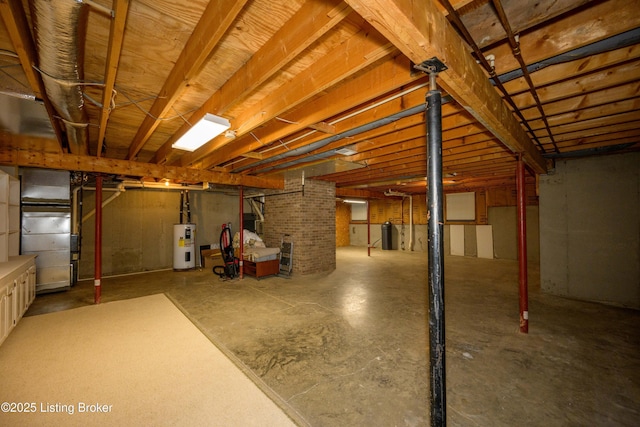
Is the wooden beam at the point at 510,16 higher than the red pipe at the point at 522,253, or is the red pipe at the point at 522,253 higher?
the wooden beam at the point at 510,16

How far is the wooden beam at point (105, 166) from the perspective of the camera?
3486mm

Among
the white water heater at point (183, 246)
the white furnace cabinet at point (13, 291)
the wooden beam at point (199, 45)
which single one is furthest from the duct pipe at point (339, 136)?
the white furnace cabinet at point (13, 291)

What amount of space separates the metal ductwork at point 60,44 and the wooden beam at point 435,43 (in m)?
1.27

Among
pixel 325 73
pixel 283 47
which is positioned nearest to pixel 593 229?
pixel 325 73

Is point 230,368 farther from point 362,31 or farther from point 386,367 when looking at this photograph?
point 362,31

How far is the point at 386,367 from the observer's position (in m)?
2.47

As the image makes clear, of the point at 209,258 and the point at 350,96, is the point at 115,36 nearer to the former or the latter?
the point at 350,96

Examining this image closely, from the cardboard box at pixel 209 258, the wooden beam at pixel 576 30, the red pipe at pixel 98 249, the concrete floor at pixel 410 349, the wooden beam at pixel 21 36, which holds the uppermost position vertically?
the wooden beam at pixel 576 30

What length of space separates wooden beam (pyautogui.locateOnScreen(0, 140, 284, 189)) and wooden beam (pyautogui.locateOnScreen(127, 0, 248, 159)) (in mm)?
2422

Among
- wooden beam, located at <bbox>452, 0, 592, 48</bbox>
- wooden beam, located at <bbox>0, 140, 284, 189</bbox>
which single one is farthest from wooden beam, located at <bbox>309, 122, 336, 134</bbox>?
wooden beam, located at <bbox>0, 140, 284, 189</bbox>

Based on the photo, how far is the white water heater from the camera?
22.7 feet

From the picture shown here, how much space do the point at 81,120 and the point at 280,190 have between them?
169 inches

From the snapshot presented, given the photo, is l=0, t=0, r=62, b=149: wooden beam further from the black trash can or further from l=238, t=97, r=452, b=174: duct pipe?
the black trash can

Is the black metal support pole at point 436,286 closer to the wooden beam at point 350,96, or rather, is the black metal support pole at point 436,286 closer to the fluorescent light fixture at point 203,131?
the wooden beam at point 350,96
